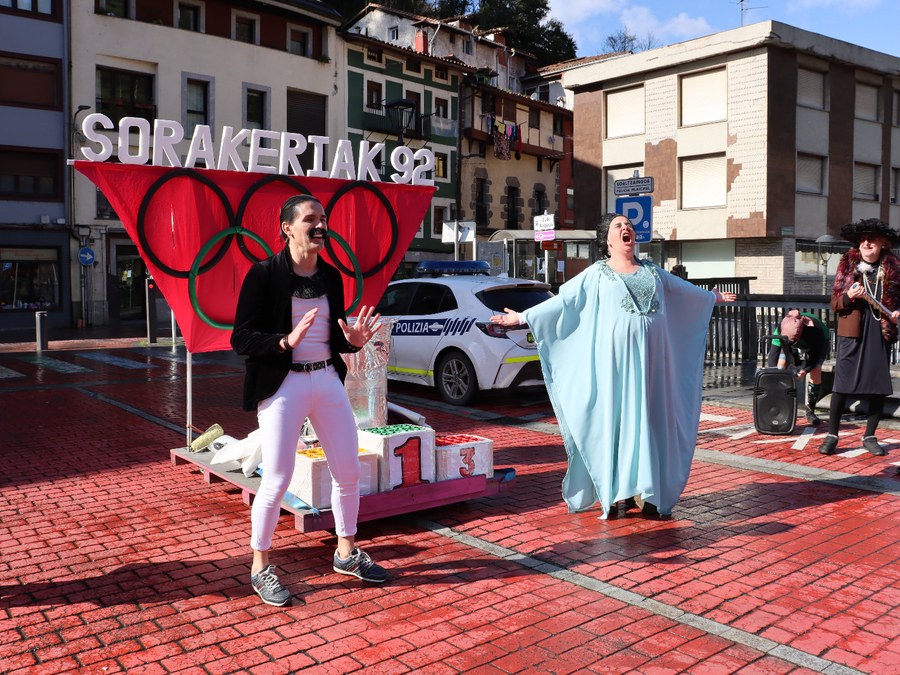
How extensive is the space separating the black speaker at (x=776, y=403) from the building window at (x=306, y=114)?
28.2m

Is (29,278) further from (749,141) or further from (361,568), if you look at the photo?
(361,568)

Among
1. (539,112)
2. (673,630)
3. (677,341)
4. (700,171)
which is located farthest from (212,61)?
(673,630)

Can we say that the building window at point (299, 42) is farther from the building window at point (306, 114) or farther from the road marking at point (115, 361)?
the road marking at point (115, 361)

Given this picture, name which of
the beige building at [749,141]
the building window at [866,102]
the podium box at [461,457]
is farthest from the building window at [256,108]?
the podium box at [461,457]

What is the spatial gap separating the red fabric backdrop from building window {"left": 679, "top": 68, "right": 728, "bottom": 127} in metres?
26.7

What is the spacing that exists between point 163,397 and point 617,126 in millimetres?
26438

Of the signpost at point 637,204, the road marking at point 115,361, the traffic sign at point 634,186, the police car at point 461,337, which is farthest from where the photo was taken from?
the road marking at point 115,361

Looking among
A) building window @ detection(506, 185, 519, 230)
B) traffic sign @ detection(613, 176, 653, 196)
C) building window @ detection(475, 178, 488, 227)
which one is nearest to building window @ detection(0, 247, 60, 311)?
building window @ detection(475, 178, 488, 227)

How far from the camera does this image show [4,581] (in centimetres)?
441

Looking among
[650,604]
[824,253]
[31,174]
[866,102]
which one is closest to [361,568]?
[650,604]

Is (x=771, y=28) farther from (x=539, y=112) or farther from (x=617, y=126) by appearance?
(x=539, y=112)

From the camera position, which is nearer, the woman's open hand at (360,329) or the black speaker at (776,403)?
the woman's open hand at (360,329)

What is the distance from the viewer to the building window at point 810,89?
31.0m

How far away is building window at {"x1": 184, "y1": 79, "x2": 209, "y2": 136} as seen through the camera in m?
31.6
